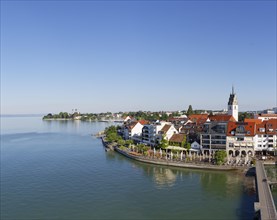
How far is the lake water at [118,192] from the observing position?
27.1 metres

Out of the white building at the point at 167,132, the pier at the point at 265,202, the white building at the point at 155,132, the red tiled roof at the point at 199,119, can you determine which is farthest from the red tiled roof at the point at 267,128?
the pier at the point at 265,202

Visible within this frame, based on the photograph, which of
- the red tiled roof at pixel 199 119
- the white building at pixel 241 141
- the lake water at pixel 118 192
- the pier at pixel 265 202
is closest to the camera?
the pier at pixel 265 202

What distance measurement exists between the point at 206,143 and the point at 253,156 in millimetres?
8089

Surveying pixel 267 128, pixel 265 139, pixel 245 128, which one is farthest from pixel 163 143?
pixel 267 128

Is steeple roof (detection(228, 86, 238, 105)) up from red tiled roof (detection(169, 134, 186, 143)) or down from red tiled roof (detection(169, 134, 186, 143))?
up

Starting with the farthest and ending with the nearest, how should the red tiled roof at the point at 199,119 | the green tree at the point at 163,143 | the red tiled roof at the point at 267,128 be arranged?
the red tiled roof at the point at 199,119
the green tree at the point at 163,143
the red tiled roof at the point at 267,128

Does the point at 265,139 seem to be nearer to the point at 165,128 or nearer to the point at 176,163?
the point at 176,163

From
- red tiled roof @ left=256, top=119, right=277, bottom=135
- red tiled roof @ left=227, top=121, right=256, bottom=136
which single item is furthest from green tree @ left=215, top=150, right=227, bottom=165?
red tiled roof @ left=256, top=119, right=277, bottom=135

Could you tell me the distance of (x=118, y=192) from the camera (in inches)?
1304

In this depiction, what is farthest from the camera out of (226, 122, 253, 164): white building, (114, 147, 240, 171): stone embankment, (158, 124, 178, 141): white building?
(158, 124, 178, 141): white building

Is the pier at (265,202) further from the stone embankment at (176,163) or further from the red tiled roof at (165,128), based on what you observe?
the red tiled roof at (165,128)

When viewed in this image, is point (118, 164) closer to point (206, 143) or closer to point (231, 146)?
point (206, 143)

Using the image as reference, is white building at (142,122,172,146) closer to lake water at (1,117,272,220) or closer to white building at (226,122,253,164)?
lake water at (1,117,272,220)

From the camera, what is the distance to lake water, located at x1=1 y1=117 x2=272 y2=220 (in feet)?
88.9
